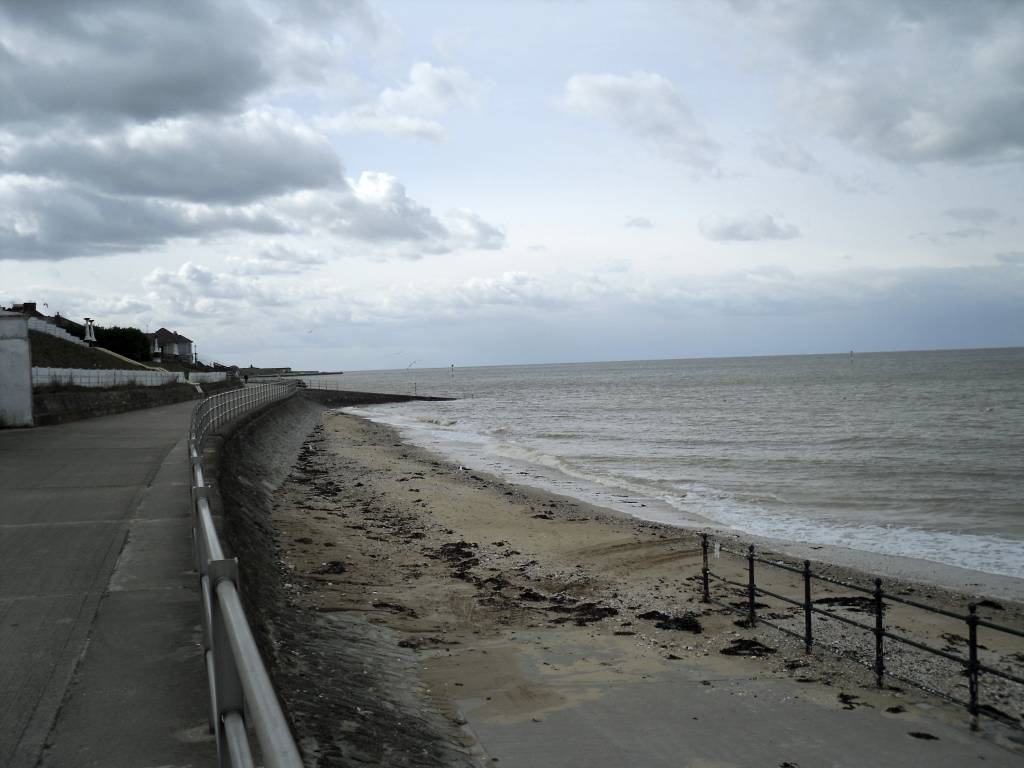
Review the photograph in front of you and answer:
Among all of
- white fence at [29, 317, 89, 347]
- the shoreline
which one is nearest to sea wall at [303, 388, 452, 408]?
white fence at [29, 317, 89, 347]

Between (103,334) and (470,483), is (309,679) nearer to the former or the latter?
(470,483)

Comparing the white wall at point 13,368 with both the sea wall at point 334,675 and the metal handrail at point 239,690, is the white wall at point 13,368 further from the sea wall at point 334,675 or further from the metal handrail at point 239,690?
the metal handrail at point 239,690

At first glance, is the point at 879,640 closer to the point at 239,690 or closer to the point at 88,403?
the point at 239,690

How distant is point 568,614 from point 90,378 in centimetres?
2854

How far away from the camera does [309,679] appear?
634cm

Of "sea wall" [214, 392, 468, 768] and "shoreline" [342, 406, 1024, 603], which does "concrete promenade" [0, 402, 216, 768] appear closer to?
"sea wall" [214, 392, 468, 768]

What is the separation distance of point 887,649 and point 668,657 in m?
2.70

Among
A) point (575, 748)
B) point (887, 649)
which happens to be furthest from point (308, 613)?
point (887, 649)

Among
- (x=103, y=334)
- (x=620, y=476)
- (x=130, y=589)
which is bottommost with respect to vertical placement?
(x=620, y=476)

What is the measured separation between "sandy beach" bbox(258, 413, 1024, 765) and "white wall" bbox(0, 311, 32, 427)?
845 cm

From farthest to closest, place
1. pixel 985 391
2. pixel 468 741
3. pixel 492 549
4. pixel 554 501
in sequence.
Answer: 1. pixel 985 391
2. pixel 554 501
3. pixel 492 549
4. pixel 468 741

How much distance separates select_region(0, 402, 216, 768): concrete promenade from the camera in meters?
3.82

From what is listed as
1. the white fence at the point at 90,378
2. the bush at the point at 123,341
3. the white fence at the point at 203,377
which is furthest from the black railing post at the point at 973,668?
the bush at the point at 123,341

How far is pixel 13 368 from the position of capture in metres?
20.8
